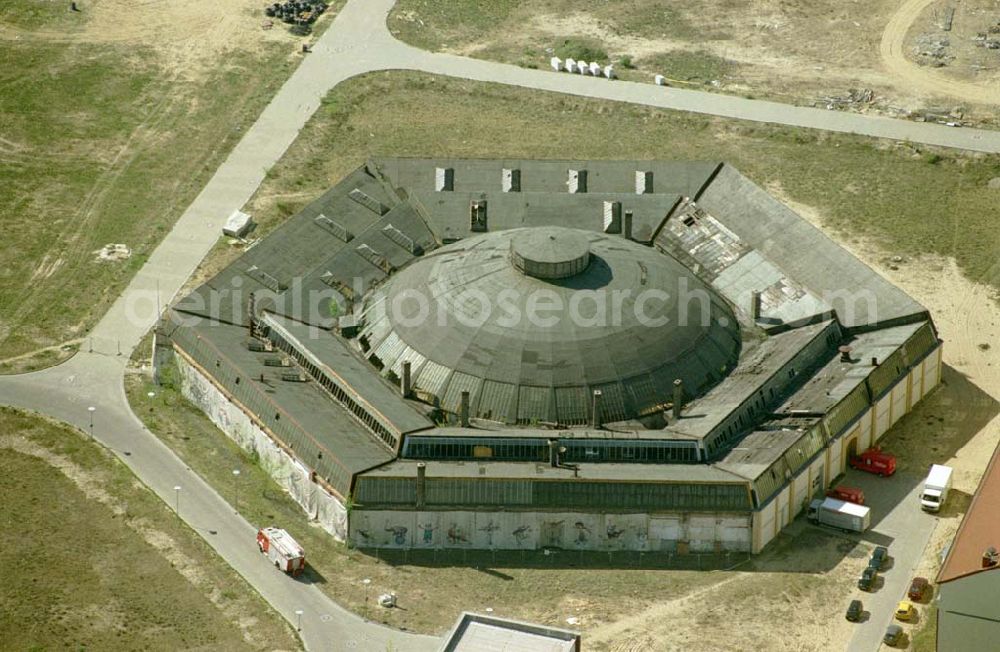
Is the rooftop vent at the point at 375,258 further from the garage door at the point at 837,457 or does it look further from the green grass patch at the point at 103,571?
the garage door at the point at 837,457

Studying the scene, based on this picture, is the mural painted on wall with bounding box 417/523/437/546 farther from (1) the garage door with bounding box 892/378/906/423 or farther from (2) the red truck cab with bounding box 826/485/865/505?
(1) the garage door with bounding box 892/378/906/423

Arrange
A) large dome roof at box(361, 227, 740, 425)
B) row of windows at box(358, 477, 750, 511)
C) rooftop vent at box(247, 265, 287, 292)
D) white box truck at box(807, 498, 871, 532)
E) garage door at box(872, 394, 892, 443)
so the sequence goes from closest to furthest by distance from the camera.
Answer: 1. row of windows at box(358, 477, 750, 511)
2. white box truck at box(807, 498, 871, 532)
3. large dome roof at box(361, 227, 740, 425)
4. garage door at box(872, 394, 892, 443)
5. rooftop vent at box(247, 265, 287, 292)

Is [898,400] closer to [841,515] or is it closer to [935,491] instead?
[935,491]

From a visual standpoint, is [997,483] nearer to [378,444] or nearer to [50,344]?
[378,444]

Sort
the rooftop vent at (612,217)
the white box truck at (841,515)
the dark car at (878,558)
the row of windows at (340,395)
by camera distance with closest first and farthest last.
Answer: the dark car at (878,558) → the white box truck at (841,515) → the row of windows at (340,395) → the rooftop vent at (612,217)

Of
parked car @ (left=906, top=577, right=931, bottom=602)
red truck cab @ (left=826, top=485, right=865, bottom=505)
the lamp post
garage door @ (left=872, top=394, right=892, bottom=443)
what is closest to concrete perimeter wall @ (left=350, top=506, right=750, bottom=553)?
red truck cab @ (left=826, top=485, right=865, bottom=505)

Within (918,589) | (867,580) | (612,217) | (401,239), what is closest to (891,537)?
(867,580)

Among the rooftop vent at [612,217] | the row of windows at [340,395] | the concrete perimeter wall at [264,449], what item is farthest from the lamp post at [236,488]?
the rooftop vent at [612,217]
